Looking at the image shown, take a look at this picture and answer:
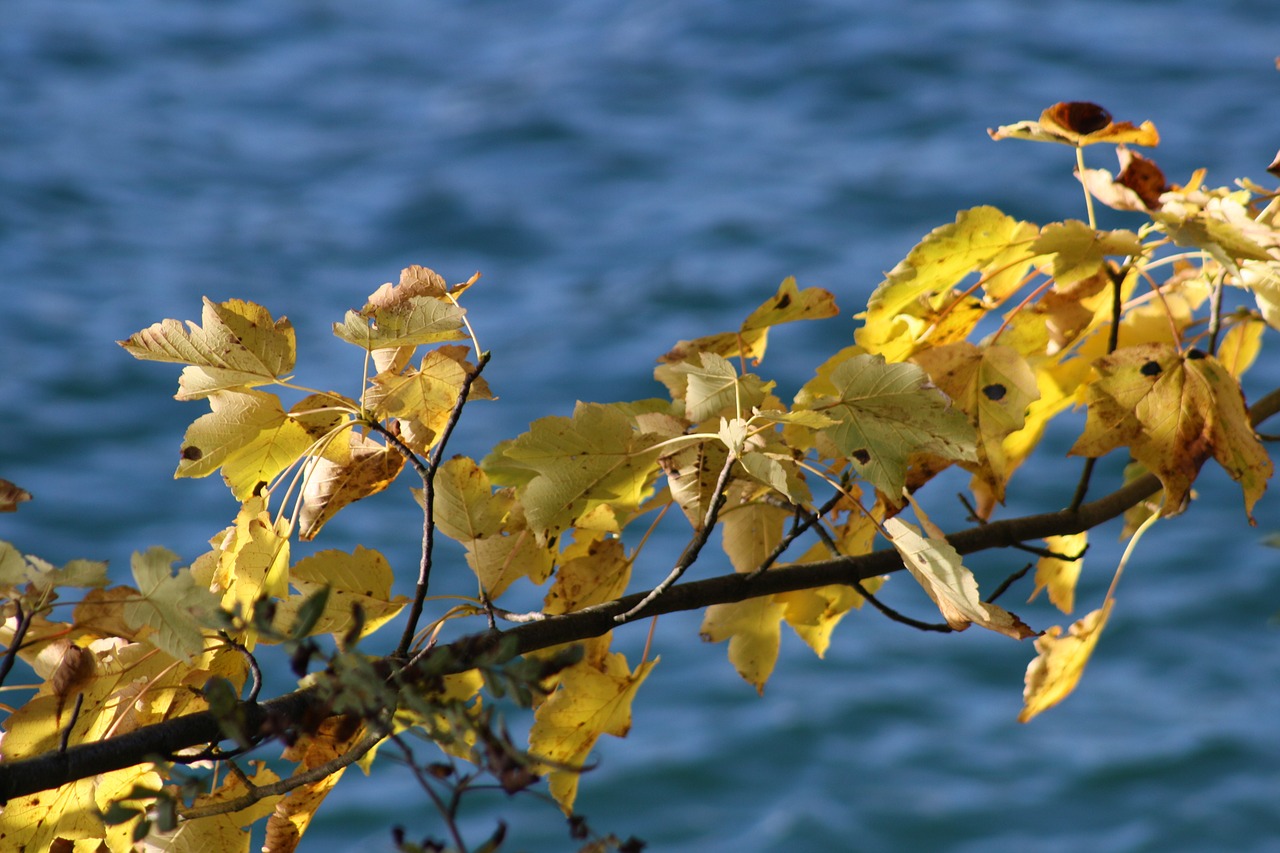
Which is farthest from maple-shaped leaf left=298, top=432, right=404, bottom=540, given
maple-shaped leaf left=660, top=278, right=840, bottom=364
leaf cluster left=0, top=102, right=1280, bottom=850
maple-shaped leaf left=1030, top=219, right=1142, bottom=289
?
maple-shaped leaf left=1030, top=219, right=1142, bottom=289

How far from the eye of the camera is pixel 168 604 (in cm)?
34

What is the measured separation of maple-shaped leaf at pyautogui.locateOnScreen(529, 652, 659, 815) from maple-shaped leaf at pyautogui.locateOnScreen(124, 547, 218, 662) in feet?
0.50

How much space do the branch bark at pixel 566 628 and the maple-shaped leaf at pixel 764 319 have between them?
0.29ft

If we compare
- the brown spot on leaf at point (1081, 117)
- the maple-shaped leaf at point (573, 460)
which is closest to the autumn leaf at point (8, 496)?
the maple-shaped leaf at point (573, 460)

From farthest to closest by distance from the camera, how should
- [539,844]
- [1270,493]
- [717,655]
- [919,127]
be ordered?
1. [919,127]
2. [1270,493]
3. [717,655]
4. [539,844]

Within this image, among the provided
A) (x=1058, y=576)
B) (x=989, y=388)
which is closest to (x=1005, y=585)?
(x=989, y=388)

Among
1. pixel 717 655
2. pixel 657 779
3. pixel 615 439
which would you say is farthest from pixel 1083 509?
pixel 717 655

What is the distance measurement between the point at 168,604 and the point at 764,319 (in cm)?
23

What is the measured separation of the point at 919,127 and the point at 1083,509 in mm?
3026

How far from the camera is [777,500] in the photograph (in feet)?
1.60

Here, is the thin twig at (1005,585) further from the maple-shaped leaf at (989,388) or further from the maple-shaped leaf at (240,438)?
the maple-shaped leaf at (240,438)

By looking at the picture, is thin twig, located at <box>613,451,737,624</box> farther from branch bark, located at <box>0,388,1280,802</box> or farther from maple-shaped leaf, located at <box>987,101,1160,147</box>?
maple-shaped leaf, located at <box>987,101,1160,147</box>

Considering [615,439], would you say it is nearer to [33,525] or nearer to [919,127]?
[33,525]

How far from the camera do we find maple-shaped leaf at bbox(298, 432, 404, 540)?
0.44 metres
